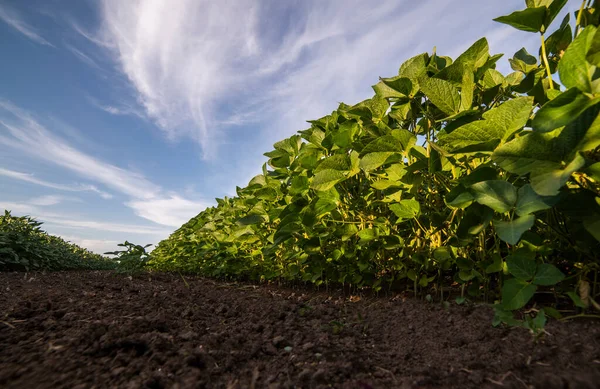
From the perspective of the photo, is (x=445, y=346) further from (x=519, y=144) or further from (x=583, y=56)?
(x=583, y=56)

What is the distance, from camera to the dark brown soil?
3.10 ft

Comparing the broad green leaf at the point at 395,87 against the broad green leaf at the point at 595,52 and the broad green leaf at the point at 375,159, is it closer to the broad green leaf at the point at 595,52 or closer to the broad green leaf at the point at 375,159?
the broad green leaf at the point at 375,159

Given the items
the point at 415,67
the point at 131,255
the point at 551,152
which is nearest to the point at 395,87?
the point at 415,67

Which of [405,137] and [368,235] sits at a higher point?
[405,137]

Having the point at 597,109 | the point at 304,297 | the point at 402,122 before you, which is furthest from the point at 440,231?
the point at 304,297

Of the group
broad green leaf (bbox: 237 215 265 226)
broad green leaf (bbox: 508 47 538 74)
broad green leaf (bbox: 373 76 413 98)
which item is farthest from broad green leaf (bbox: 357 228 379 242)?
broad green leaf (bbox: 508 47 538 74)

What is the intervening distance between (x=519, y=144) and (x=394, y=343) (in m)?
0.86

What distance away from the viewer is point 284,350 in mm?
1250

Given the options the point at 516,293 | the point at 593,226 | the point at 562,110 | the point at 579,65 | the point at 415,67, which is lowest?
the point at 516,293

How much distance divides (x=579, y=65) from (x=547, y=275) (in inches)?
23.8

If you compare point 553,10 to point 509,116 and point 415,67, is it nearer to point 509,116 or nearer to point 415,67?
point 509,116

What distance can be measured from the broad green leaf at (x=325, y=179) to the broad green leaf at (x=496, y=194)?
0.72 metres

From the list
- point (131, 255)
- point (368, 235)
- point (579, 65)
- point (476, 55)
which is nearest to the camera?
point (579, 65)

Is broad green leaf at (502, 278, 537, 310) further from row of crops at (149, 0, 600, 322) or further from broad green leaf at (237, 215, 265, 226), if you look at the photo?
broad green leaf at (237, 215, 265, 226)
